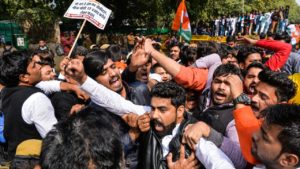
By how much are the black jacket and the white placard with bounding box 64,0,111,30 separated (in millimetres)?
2716

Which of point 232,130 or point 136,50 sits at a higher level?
point 136,50

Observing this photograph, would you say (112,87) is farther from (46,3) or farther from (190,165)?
(46,3)

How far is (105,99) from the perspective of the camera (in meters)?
2.45

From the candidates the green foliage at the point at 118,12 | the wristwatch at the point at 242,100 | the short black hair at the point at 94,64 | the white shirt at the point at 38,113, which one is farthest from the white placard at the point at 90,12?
the green foliage at the point at 118,12

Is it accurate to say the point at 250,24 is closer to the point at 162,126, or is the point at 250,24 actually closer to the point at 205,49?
the point at 205,49

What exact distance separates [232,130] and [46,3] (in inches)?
827

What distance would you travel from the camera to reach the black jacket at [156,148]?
6.92ft

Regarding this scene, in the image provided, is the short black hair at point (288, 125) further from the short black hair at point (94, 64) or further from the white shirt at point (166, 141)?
the short black hair at point (94, 64)

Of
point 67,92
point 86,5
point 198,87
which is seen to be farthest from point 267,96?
point 86,5

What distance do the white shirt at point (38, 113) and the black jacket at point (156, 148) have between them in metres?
0.75

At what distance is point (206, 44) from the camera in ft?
15.0

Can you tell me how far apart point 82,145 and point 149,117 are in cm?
110

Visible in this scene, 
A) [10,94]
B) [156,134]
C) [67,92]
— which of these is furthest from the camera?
[67,92]

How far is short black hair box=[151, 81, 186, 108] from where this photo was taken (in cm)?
242
